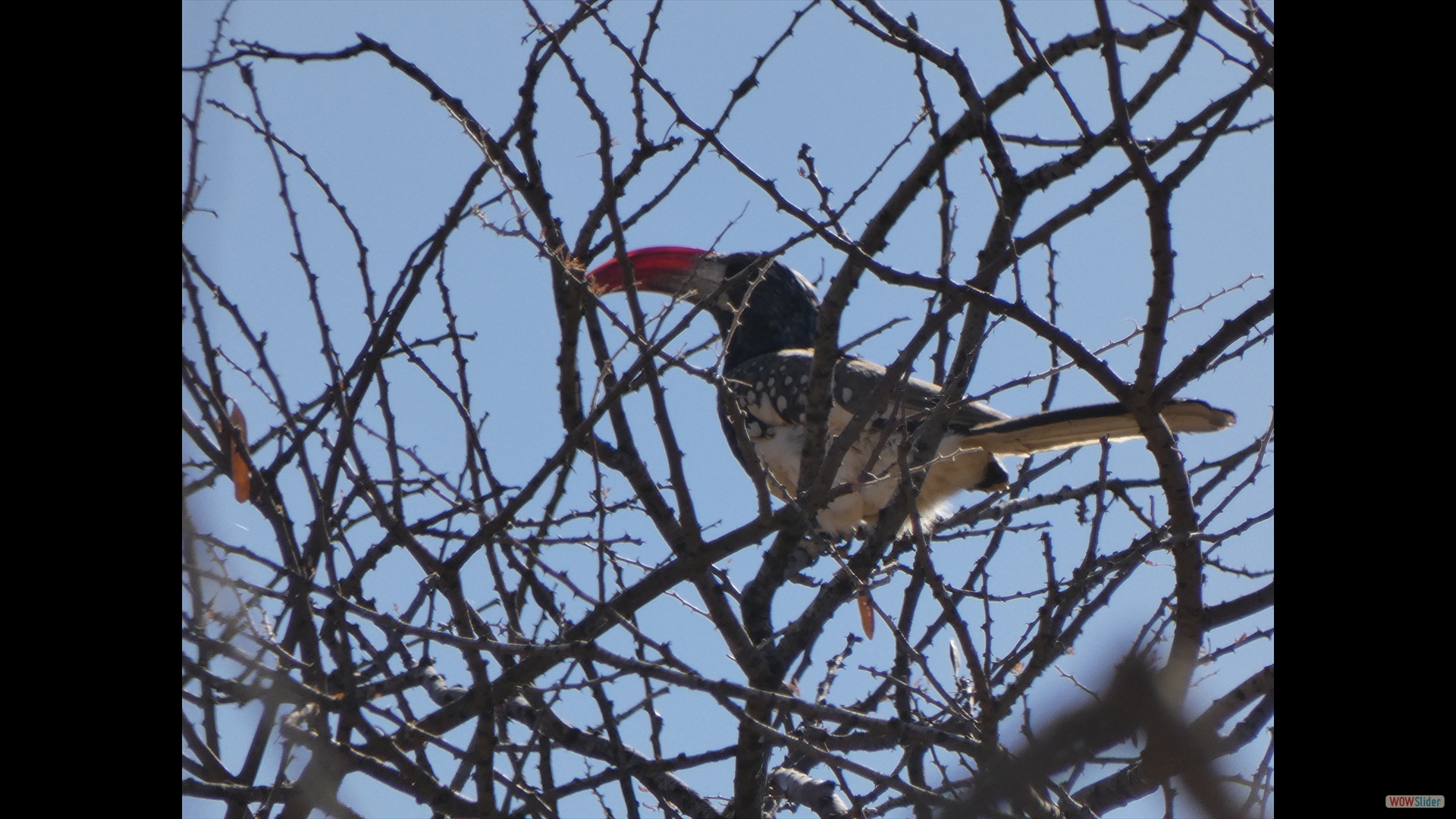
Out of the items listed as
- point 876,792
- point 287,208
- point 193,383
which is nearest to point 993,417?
point 876,792

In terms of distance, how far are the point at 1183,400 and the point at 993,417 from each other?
5.39ft

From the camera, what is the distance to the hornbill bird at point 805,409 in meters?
3.60

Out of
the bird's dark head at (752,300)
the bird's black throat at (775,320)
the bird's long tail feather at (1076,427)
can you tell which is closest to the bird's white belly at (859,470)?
the bird's long tail feather at (1076,427)

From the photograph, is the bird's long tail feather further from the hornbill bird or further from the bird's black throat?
the bird's black throat

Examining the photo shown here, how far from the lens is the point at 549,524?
2.24 metres

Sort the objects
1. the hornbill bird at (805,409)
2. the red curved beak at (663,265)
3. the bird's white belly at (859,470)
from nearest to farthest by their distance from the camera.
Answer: the hornbill bird at (805,409), the bird's white belly at (859,470), the red curved beak at (663,265)

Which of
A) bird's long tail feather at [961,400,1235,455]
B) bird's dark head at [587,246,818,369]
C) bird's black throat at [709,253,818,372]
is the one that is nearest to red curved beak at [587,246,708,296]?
bird's dark head at [587,246,818,369]

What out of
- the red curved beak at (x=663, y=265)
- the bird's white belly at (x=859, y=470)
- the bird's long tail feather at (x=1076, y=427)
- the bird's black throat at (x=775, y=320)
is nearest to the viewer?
the bird's long tail feather at (x=1076, y=427)

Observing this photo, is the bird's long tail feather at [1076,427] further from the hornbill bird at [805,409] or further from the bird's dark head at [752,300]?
the bird's dark head at [752,300]

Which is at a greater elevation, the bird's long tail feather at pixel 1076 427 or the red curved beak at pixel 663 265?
the red curved beak at pixel 663 265

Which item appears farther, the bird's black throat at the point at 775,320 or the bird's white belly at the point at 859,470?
the bird's black throat at the point at 775,320

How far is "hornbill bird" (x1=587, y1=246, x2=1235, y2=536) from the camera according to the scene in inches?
142
